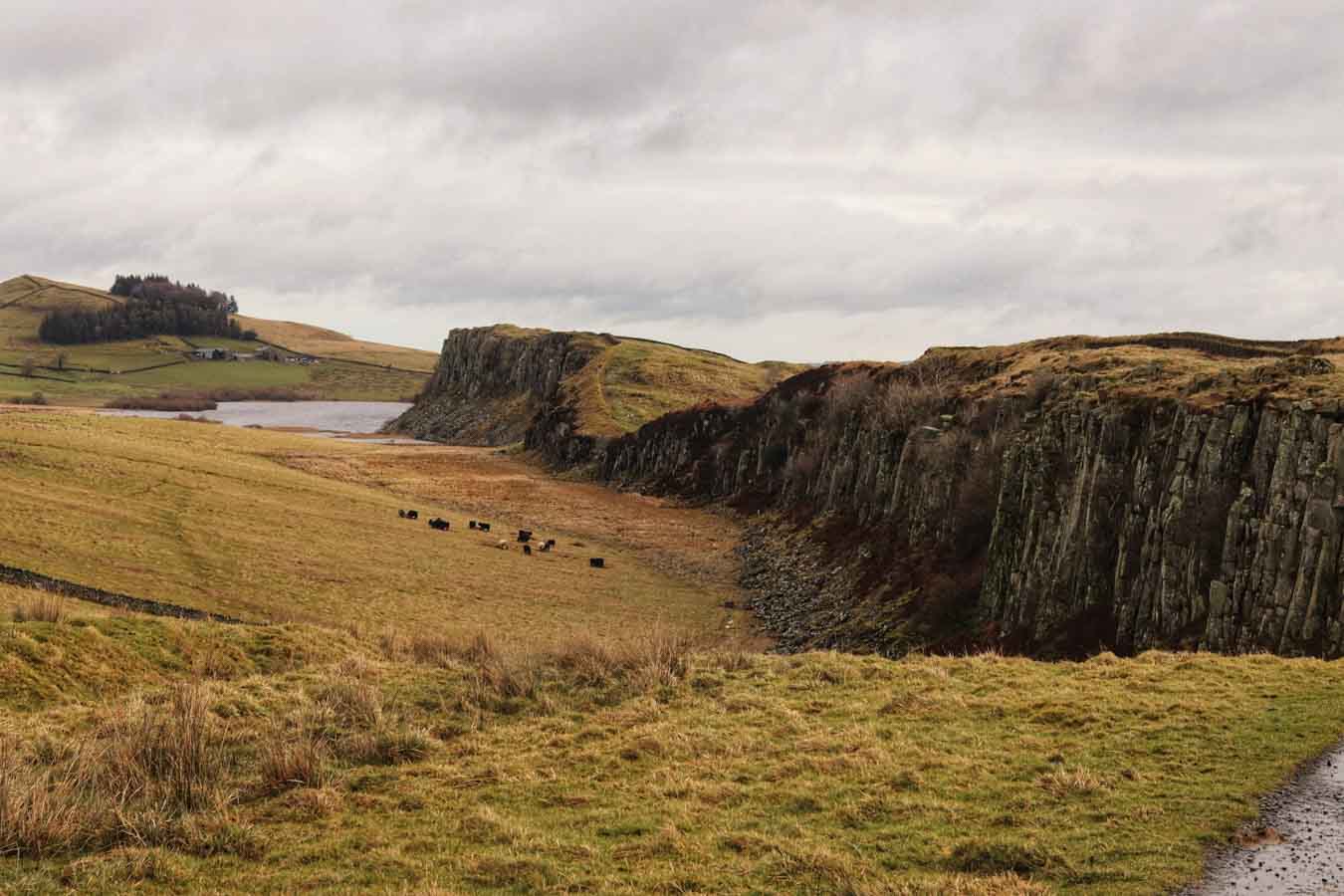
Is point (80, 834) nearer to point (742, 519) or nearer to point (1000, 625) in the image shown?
point (1000, 625)

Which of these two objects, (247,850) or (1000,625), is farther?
(1000,625)

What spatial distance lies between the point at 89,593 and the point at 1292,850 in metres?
35.9

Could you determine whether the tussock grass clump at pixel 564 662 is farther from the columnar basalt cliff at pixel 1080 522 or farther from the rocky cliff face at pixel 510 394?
the rocky cliff face at pixel 510 394

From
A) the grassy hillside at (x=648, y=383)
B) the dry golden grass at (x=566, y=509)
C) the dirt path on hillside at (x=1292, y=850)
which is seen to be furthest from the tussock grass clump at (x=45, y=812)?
the grassy hillside at (x=648, y=383)

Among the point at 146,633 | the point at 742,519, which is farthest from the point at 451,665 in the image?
the point at 742,519

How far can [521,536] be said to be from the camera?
228 ft

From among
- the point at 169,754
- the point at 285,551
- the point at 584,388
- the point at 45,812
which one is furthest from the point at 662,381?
the point at 45,812

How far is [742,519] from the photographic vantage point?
87312 mm

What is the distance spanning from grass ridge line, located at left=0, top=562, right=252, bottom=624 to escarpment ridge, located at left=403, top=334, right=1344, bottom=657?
87.8 ft

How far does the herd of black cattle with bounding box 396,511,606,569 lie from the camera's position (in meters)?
64.2

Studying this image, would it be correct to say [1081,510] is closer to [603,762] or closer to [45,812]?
[603,762]

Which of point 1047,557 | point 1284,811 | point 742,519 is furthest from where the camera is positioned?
point 742,519

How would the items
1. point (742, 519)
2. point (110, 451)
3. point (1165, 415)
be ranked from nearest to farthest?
1. point (1165, 415)
2. point (110, 451)
3. point (742, 519)

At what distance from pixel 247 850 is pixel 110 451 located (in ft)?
213
